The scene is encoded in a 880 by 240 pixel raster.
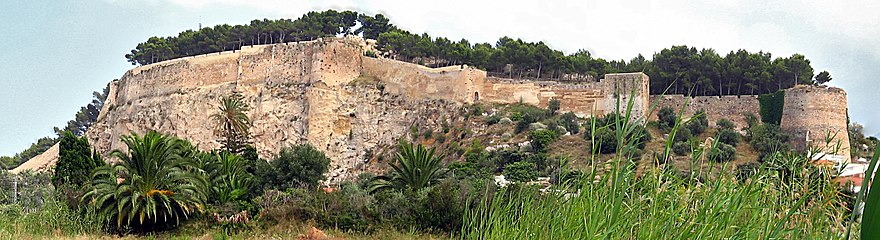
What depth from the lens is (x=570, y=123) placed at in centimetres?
2973

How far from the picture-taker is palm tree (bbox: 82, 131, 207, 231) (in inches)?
571

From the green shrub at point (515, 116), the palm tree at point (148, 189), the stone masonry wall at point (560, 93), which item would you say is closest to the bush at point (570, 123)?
the stone masonry wall at point (560, 93)

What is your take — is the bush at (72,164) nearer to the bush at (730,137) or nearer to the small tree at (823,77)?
the bush at (730,137)

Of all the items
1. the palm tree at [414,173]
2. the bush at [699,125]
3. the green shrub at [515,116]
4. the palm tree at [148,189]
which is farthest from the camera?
A: the green shrub at [515,116]

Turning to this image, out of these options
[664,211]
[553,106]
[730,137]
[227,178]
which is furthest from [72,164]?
[730,137]

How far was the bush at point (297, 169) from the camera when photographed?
22667 millimetres

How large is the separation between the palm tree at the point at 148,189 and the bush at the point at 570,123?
16207 mm

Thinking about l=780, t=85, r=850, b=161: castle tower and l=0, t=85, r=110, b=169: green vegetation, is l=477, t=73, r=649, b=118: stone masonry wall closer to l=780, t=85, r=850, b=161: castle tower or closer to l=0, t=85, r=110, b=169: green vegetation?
l=780, t=85, r=850, b=161: castle tower

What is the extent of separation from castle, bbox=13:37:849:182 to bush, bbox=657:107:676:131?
738 mm

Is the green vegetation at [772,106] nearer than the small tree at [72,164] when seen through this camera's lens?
No

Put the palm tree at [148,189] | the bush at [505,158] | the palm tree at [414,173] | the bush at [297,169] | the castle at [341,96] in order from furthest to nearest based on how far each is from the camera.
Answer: the castle at [341,96]
the bush at [505,158]
the bush at [297,169]
the palm tree at [414,173]
the palm tree at [148,189]

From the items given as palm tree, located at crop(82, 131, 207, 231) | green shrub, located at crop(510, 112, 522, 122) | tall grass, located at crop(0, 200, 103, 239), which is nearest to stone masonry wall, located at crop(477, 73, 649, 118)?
green shrub, located at crop(510, 112, 522, 122)

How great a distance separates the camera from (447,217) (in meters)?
14.6

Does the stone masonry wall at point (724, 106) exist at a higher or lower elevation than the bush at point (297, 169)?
higher
